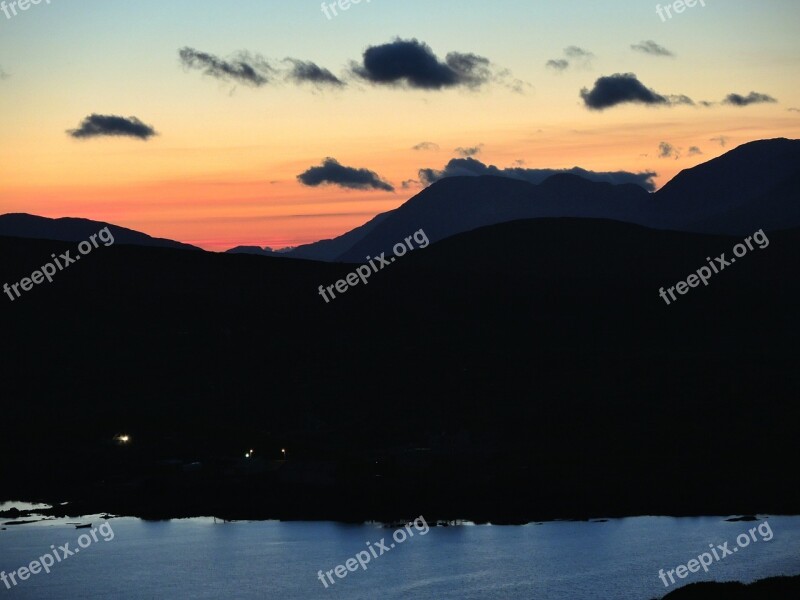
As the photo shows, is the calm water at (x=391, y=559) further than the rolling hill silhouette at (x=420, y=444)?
No

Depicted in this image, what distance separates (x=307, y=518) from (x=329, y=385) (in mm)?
67619

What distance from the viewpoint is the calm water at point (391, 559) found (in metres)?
98.2

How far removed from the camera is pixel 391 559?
109 meters

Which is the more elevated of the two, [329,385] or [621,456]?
[329,385]

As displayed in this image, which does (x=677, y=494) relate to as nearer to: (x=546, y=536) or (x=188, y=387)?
(x=546, y=536)

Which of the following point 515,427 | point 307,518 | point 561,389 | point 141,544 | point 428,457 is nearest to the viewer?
point 141,544

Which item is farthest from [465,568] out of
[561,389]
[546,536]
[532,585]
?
[561,389]

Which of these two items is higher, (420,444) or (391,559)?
(420,444)

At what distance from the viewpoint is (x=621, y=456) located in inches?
5896

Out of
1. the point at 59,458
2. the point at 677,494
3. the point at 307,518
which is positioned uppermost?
the point at 59,458

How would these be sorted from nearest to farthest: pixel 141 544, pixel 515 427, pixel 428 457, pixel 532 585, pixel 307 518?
pixel 532 585
pixel 141 544
pixel 307 518
pixel 428 457
pixel 515 427

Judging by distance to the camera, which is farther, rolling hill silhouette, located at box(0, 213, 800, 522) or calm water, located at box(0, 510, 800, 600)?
rolling hill silhouette, located at box(0, 213, 800, 522)

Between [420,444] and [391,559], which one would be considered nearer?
[391,559]

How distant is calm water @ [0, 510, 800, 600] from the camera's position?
9825 cm
